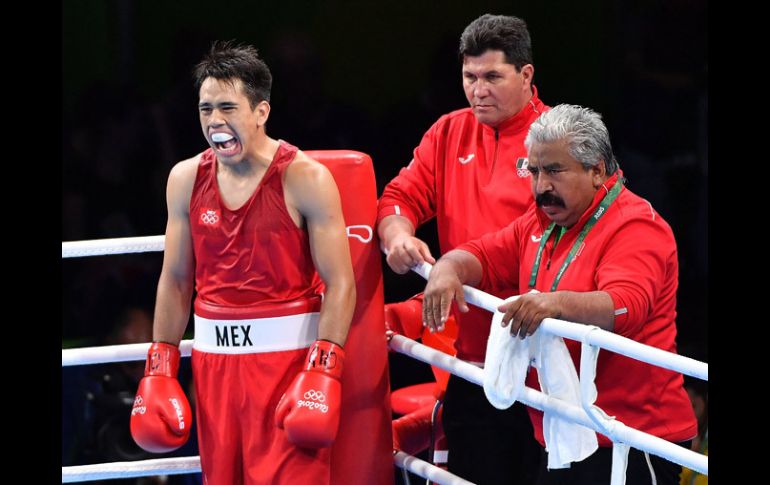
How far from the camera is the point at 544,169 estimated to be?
2.28 metres

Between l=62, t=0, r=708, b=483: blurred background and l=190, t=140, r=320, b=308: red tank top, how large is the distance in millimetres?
1921

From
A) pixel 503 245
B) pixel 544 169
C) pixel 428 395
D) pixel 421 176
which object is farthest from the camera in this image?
pixel 428 395

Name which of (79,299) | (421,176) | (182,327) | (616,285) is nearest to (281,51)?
(79,299)

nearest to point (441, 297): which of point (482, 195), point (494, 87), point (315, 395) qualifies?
point (315, 395)

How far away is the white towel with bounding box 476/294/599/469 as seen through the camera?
6.89ft

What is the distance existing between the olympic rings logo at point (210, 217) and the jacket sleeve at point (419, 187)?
44 cm

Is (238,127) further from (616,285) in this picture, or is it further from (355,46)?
(355,46)

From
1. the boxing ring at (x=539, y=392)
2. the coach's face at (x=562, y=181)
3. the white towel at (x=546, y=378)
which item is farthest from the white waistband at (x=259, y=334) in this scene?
the coach's face at (x=562, y=181)

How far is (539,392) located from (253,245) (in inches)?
27.3

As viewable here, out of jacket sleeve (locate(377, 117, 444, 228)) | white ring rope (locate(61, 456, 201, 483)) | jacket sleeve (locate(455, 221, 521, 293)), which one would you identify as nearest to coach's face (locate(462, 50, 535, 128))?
jacket sleeve (locate(377, 117, 444, 228))

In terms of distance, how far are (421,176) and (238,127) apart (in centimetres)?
59

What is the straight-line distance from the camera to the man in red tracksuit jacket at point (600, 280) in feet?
6.91

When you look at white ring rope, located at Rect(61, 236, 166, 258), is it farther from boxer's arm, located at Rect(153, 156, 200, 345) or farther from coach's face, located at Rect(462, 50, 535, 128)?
coach's face, located at Rect(462, 50, 535, 128)

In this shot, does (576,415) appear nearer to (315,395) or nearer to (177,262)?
(315,395)
